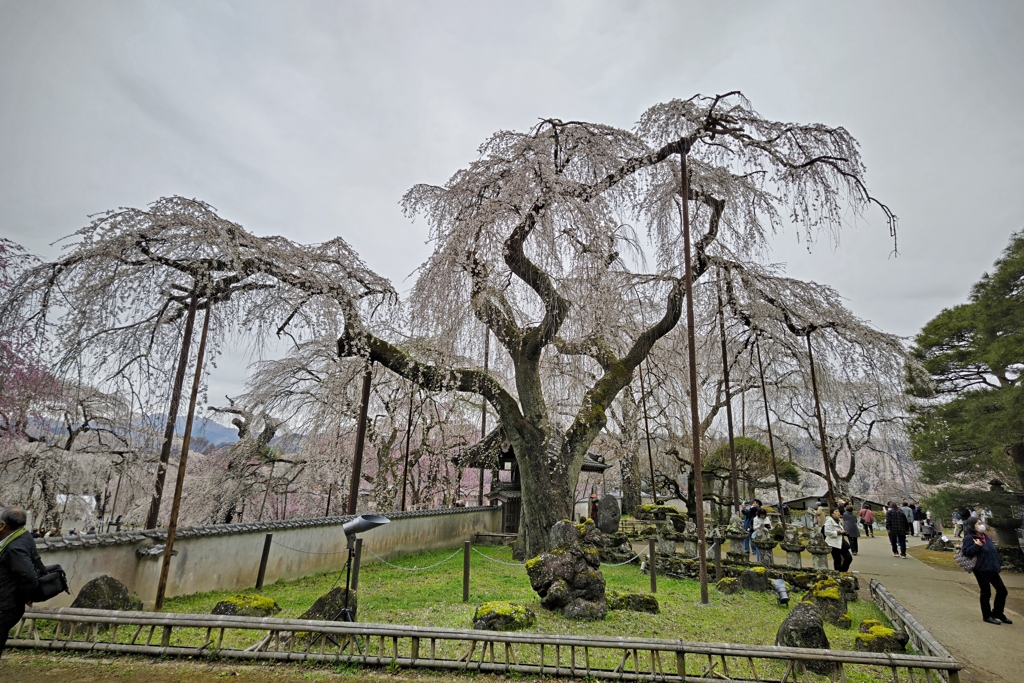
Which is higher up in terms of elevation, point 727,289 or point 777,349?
point 727,289

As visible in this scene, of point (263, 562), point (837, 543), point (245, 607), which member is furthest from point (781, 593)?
point (263, 562)

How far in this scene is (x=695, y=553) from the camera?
1216cm

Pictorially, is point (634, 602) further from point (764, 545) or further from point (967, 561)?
point (764, 545)

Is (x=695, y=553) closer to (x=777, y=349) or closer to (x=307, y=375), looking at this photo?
(x=777, y=349)

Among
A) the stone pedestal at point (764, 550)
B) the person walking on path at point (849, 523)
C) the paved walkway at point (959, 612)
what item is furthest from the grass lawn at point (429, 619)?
the person walking on path at point (849, 523)

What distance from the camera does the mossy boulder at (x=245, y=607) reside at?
545 centimetres

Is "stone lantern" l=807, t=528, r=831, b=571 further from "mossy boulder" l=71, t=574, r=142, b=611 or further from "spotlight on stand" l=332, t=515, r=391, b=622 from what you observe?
"mossy boulder" l=71, t=574, r=142, b=611

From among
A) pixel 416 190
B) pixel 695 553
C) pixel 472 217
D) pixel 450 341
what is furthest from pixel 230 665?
pixel 695 553

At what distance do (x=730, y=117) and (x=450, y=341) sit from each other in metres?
6.68

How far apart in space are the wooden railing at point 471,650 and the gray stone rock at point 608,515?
11.1 metres

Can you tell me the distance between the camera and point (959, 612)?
7.20 metres

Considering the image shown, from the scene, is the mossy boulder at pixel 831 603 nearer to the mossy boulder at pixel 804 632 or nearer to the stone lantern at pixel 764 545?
the mossy boulder at pixel 804 632

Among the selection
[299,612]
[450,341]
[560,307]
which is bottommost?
[299,612]

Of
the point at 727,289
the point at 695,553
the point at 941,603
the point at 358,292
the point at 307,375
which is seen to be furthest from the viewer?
the point at 307,375
